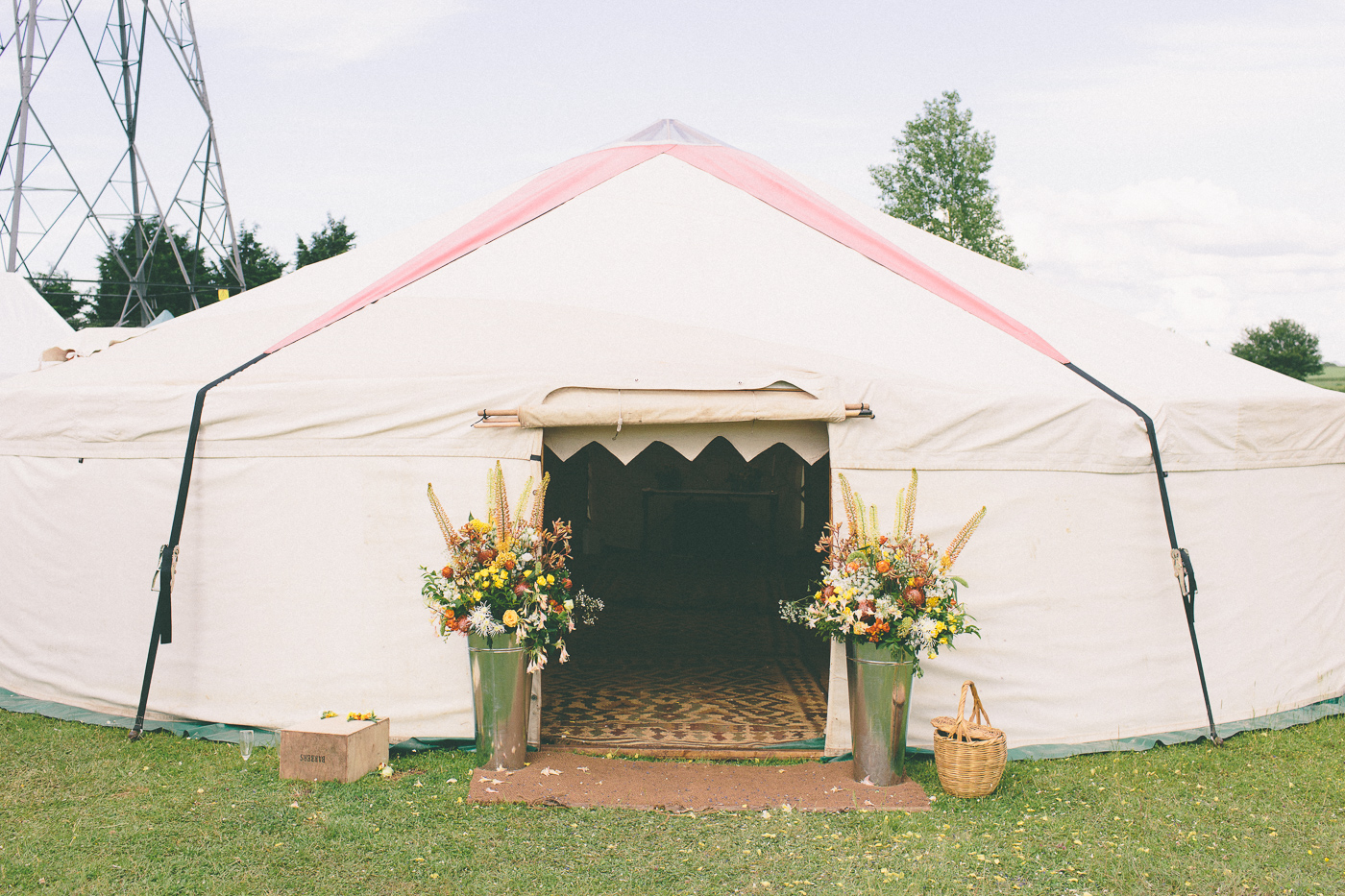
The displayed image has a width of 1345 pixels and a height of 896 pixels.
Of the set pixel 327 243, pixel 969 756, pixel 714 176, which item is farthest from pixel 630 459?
pixel 327 243

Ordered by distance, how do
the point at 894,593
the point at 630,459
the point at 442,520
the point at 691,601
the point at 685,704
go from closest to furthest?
1. the point at 894,593
2. the point at 442,520
3. the point at 630,459
4. the point at 685,704
5. the point at 691,601

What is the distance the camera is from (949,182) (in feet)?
83.8

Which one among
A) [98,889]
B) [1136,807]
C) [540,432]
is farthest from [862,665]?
[98,889]

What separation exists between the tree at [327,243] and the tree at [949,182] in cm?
1359

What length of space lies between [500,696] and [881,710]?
1.56 meters

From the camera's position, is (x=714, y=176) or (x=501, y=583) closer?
(x=501, y=583)

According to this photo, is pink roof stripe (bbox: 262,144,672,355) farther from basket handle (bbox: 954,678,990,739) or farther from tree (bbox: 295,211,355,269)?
tree (bbox: 295,211,355,269)

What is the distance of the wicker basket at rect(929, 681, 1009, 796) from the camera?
3807mm

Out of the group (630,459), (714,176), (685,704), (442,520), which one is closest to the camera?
(442,520)

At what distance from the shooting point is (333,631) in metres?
4.44

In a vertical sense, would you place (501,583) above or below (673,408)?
below

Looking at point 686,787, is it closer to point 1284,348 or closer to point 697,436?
point 697,436

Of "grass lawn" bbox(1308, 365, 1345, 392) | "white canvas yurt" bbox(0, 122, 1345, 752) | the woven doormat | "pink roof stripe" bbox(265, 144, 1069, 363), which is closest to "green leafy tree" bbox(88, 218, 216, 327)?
"pink roof stripe" bbox(265, 144, 1069, 363)

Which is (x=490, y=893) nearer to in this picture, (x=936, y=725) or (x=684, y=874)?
(x=684, y=874)
